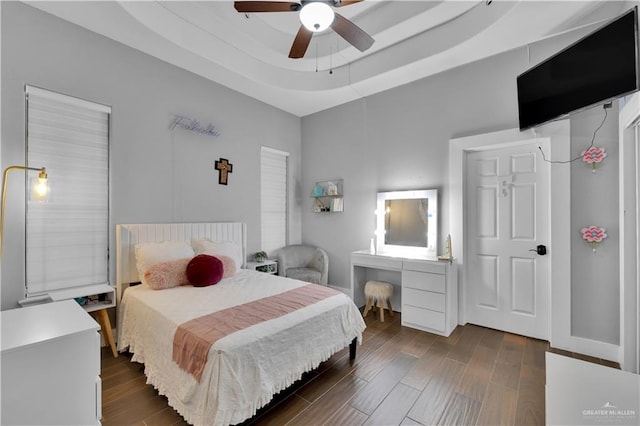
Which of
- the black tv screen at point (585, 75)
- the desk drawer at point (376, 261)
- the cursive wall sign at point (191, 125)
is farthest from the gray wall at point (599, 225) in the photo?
the cursive wall sign at point (191, 125)

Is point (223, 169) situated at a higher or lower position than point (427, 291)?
higher

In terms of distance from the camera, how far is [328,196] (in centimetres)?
471

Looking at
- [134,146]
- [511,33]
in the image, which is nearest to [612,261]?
[511,33]

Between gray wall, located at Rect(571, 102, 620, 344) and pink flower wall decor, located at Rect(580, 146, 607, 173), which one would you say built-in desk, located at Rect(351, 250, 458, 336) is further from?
pink flower wall decor, located at Rect(580, 146, 607, 173)

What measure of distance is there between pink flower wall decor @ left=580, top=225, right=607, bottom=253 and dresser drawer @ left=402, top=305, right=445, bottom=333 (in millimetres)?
1544

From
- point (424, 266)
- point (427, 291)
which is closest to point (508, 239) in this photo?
point (424, 266)

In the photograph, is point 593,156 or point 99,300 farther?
point 99,300

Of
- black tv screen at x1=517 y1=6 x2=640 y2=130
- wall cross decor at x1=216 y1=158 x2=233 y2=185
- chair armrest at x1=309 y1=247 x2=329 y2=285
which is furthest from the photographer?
chair armrest at x1=309 y1=247 x2=329 y2=285

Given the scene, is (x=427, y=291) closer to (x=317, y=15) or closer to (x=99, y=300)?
(x=317, y=15)

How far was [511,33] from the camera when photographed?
2.72 meters

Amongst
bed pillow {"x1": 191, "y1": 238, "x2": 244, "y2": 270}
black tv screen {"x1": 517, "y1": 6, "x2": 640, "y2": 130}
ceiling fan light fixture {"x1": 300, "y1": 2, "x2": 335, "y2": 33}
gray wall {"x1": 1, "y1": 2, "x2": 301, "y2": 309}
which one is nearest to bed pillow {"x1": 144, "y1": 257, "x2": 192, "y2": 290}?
bed pillow {"x1": 191, "y1": 238, "x2": 244, "y2": 270}

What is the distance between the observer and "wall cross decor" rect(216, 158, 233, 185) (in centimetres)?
386

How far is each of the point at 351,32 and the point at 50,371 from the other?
285 centimetres

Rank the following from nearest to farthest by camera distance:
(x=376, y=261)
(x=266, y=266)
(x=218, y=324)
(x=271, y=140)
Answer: (x=218, y=324) < (x=376, y=261) < (x=266, y=266) < (x=271, y=140)
